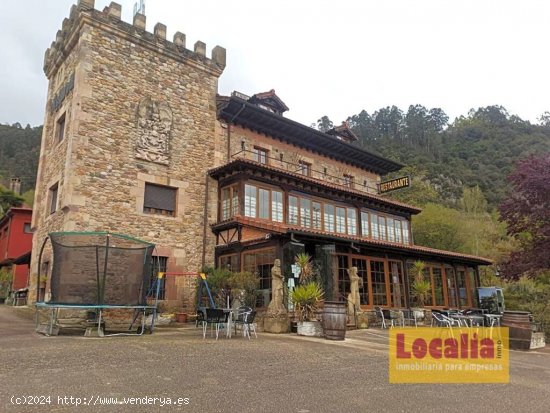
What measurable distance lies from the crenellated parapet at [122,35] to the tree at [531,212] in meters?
12.3

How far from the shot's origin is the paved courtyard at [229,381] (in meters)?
4.20

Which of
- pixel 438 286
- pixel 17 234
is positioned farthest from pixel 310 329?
pixel 17 234

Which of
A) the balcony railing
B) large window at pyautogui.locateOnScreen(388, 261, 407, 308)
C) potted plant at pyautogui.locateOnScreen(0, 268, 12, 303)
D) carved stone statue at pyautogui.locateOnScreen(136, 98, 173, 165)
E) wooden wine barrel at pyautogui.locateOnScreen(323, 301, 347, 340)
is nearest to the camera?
wooden wine barrel at pyautogui.locateOnScreen(323, 301, 347, 340)

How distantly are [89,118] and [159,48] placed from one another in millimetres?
4237

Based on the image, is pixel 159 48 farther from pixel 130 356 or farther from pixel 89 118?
pixel 130 356

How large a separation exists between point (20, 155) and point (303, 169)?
152 feet

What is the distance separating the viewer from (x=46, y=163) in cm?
1644

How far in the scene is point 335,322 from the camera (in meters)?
9.90

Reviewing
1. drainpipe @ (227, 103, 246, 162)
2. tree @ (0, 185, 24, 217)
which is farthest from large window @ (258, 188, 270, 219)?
tree @ (0, 185, 24, 217)

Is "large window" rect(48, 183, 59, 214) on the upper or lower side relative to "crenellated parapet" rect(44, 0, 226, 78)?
lower

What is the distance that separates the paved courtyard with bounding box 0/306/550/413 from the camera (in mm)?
4195

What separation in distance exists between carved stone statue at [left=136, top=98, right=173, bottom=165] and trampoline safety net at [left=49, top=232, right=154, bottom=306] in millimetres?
5628

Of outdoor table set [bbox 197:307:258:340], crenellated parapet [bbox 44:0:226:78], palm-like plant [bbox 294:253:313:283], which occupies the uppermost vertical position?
crenellated parapet [bbox 44:0:226:78]

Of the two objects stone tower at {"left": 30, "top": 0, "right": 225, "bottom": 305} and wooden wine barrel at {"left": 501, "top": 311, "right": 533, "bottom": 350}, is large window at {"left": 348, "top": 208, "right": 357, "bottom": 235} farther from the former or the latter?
wooden wine barrel at {"left": 501, "top": 311, "right": 533, "bottom": 350}
